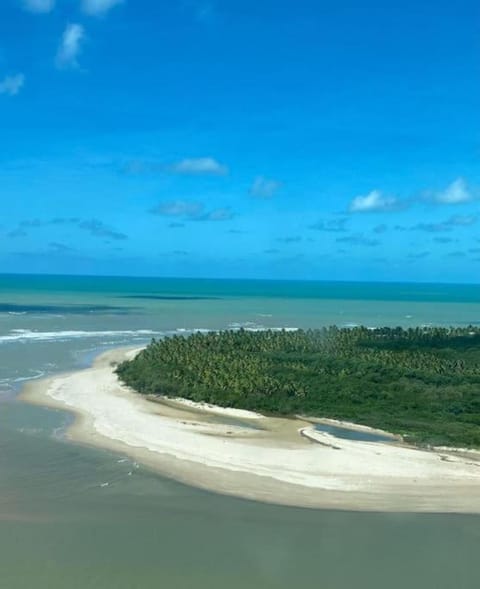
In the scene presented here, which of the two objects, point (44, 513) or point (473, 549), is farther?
point (44, 513)

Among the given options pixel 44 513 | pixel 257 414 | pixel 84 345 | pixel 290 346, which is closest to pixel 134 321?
pixel 84 345

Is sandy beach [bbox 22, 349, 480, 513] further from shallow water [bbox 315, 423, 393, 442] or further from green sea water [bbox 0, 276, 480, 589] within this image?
green sea water [bbox 0, 276, 480, 589]

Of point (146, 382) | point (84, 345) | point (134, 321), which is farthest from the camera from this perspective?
point (134, 321)

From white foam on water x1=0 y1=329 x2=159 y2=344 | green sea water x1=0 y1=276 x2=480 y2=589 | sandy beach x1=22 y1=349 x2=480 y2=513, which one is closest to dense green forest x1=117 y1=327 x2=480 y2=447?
sandy beach x1=22 y1=349 x2=480 y2=513

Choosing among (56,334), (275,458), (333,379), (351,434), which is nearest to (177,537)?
(275,458)

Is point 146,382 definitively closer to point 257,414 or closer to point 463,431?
point 257,414

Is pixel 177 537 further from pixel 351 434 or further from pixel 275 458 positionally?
pixel 351 434

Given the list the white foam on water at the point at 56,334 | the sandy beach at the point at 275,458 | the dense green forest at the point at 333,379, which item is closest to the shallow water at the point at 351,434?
the sandy beach at the point at 275,458
